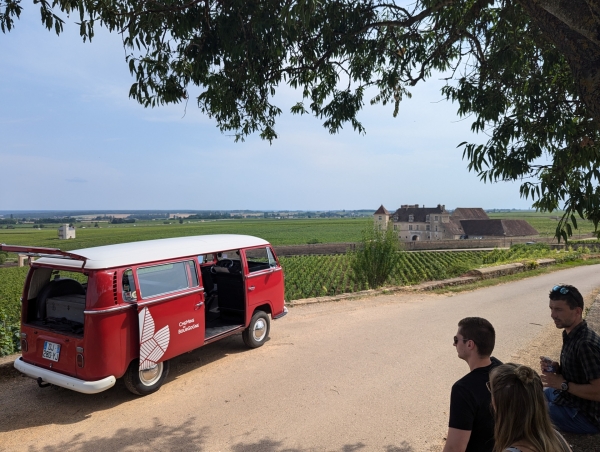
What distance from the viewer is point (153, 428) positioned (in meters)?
4.71

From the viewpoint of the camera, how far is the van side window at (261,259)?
25.1 ft

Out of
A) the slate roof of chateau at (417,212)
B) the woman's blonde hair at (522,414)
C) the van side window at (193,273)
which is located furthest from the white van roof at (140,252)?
the slate roof of chateau at (417,212)

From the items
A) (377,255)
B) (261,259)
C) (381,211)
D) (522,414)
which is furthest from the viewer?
(381,211)

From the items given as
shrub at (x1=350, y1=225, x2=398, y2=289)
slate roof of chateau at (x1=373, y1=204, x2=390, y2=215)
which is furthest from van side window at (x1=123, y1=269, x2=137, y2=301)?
slate roof of chateau at (x1=373, y1=204, x2=390, y2=215)

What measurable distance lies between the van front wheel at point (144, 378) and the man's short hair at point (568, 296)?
456 centimetres

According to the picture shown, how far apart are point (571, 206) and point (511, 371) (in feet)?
7.80

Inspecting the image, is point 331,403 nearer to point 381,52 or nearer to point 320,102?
point 320,102

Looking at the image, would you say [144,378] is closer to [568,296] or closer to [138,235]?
[568,296]

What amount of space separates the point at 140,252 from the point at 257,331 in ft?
8.91

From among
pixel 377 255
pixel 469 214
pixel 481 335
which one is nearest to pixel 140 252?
pixel 481 335

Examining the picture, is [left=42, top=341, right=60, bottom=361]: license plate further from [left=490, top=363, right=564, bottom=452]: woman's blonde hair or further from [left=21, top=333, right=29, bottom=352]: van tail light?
[left=490, top=363, right=564, bottom=452]: woman's blonde hair

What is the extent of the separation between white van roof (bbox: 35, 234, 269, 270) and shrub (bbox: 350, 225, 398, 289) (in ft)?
28.6

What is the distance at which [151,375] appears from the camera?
5.59 meters

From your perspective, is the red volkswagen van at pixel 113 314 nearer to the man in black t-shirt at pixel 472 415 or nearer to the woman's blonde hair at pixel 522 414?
the man in black t-shirt at pixel 472 415
